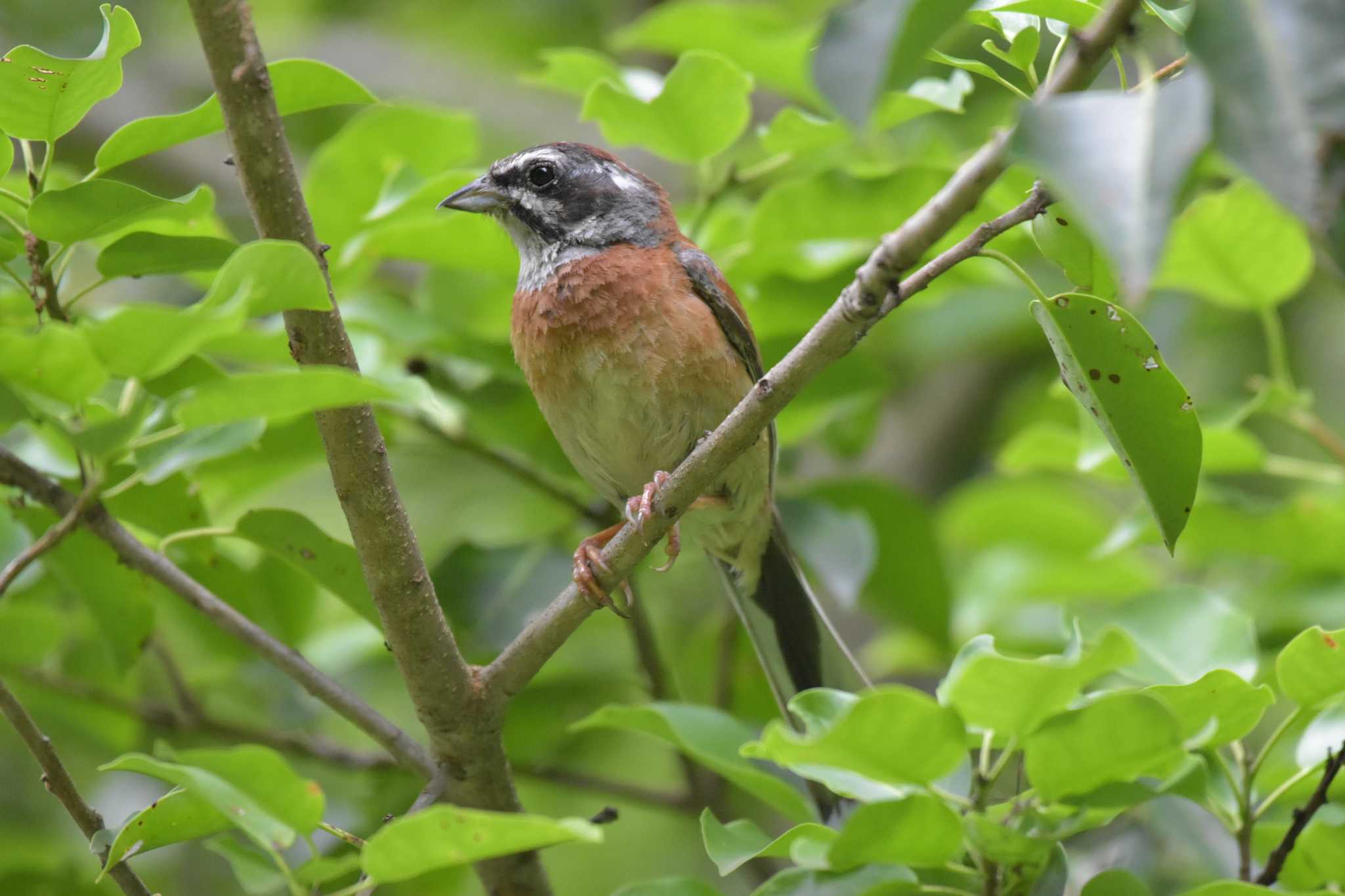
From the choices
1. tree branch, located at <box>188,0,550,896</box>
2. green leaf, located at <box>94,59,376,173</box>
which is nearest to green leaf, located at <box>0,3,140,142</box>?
green leaf, located at <box>94,59,376,173</box>

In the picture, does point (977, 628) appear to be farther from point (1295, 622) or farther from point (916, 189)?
point (916, 189)

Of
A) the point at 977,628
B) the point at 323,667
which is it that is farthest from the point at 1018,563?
the point at 323,667

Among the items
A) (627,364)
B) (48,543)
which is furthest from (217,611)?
(627,364)

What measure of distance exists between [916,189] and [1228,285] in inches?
42.2

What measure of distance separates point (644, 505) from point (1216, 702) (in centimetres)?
174

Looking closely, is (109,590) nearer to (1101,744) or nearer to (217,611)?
(217,611)

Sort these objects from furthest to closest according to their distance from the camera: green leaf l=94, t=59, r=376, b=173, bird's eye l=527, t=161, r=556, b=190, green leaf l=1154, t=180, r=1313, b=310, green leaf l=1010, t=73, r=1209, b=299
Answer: bird's eye l=527, t=161, r=556, b=190, green leaf l=1154, t=180, r=1313, b=310, green leaf l=94, t=59, r=376, b=173, green leaf l=1010, t=73, r=1209, b=299

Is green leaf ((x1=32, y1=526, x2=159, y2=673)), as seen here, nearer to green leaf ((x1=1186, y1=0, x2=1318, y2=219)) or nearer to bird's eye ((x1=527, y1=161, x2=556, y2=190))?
bird's eye ((x1=527, y1=161, x2=556, y2=190))

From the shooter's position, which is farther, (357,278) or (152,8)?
(152,8)

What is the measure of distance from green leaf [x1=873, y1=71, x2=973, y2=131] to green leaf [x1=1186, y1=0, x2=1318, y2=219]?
1944 mm

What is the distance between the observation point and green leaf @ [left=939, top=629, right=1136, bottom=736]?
2318 millimetres

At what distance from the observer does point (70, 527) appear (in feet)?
9.82

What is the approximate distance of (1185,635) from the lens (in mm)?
3643

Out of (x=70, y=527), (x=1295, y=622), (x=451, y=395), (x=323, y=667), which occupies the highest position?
(x=70, y=527)
